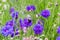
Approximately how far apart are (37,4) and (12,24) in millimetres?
578

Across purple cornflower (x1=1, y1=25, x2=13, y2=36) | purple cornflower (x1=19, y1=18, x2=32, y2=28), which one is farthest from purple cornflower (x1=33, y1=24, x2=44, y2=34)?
purple cornflower (x1=1, y1=25, x2=13, y2=36)

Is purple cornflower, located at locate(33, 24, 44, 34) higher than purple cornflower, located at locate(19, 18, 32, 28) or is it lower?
lower

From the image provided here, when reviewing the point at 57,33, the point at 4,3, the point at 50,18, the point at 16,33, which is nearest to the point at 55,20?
the point at 50,18

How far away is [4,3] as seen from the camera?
2.04 m

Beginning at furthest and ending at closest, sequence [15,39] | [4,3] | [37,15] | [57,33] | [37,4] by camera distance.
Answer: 1. [4,3]
2. [37,4]
3. [37,15]
4. [57,33]
5. [15,39]

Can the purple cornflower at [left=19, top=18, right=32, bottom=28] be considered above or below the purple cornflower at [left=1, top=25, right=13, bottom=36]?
above

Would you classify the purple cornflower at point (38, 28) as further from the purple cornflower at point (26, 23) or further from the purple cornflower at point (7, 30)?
the purple cornflower at point (7, 30)

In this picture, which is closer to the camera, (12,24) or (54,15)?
(12,24)

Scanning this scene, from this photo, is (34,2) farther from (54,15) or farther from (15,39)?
→ (15,39)

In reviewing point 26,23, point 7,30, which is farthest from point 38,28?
point 7,30

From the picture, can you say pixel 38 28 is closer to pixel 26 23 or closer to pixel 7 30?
pixel 26 23

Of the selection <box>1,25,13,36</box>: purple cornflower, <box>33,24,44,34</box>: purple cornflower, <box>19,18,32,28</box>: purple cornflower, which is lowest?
<box>33,24,44,34</box>: purple cornflower

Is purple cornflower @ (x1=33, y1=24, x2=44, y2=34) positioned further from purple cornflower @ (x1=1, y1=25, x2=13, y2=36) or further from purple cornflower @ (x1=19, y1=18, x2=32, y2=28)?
purple cornflower @ (x1=1, y1=25, x2=13, y2=36)

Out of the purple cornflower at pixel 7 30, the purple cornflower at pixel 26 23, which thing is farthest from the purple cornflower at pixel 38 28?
the purple cornflower at pixel 7 30
